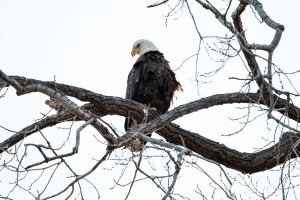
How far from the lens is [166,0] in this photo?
4.38 metres

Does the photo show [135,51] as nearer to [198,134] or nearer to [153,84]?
[153,84]

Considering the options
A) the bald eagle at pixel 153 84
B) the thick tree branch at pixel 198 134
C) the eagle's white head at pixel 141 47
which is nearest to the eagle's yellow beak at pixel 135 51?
the eagle's white head at pixel 141 47

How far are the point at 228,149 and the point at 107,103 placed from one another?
117 centimetres

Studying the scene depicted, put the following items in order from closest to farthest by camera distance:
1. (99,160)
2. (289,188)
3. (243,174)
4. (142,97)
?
1. (289,188)
2. (99,160)
3. (243,174)
4. (142,97)

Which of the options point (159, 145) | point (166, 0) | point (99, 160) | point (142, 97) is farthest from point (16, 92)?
point (142, 97)

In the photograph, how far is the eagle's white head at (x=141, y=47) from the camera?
7.91 meters

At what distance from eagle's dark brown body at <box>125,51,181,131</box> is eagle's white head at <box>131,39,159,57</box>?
99cm

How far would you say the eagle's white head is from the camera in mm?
7914

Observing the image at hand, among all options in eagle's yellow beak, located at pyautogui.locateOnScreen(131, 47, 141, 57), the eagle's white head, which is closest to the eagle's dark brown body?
the eagle's white head

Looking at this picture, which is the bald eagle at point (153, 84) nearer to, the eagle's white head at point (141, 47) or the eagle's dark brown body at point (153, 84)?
the eagle's dark brown body at point (153, 84)

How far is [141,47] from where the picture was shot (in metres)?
8.23

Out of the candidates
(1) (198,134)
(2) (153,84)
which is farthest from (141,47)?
(1) (198,134)

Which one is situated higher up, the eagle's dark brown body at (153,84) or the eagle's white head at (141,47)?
the eagle's white head at (141,47)

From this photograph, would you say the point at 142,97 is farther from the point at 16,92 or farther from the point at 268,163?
the point at 16,92
